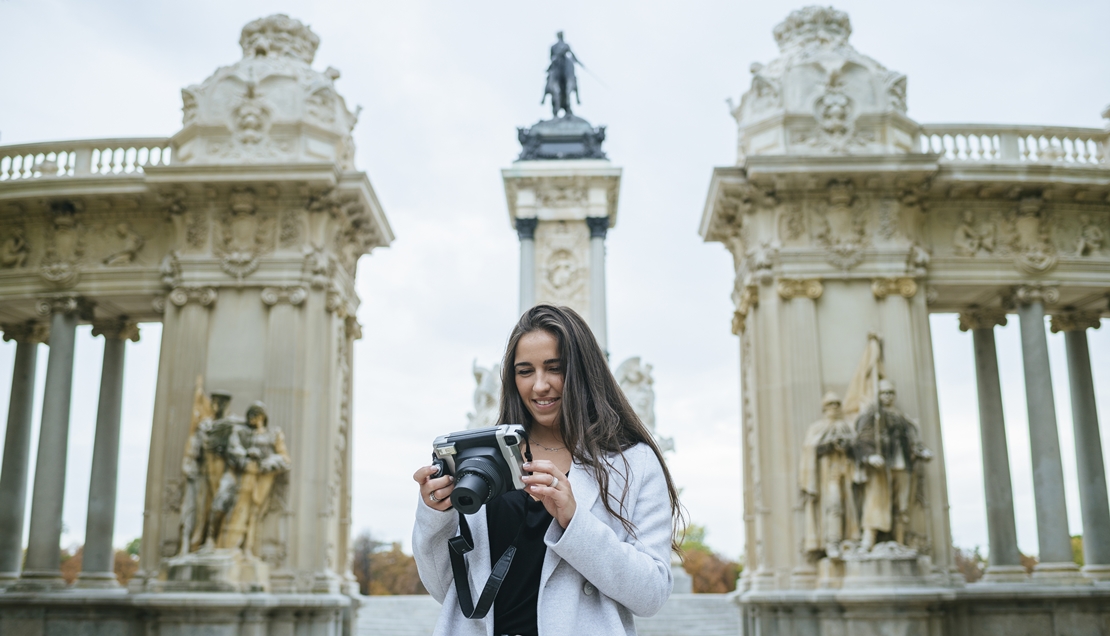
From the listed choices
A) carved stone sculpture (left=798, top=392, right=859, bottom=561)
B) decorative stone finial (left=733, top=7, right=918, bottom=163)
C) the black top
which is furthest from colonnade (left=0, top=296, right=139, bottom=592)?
the black top

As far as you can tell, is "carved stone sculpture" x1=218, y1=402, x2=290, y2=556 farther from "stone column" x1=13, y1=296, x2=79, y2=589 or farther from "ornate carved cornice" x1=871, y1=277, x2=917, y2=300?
"ornate carved cornice" x1=871, y1=277, x2=917, y2=300

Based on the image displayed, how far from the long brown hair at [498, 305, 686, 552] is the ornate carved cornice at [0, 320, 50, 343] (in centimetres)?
2350

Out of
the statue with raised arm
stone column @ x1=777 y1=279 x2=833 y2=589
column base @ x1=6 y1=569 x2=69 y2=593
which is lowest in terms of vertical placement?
column base @ x1=6 y1=569 x2=69 y2=593

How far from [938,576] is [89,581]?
17.4m

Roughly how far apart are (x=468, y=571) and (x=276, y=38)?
67.3ft

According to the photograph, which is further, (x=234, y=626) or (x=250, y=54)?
(x=250, y=54)

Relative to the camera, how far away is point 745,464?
21641 millimetres

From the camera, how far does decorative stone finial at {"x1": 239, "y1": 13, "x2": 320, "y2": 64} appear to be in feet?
71.3

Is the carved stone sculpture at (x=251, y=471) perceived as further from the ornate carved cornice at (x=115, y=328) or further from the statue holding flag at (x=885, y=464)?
the statue holding flag at (x=885, y=464)

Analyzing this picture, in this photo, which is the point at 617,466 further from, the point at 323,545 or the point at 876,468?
the point at 323,545

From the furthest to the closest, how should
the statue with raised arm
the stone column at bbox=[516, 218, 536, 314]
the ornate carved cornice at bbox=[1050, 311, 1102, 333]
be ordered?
the statue with raised arm, the stone column at bbox=[516, 218, 536, 314], the ornate carved cornice at bbox=[1050, 311, 1102, 333]

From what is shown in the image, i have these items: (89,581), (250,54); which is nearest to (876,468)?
(250,54)

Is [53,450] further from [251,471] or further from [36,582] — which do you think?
[251,471]

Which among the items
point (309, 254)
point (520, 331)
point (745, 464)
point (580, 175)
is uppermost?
point (580, 175)
